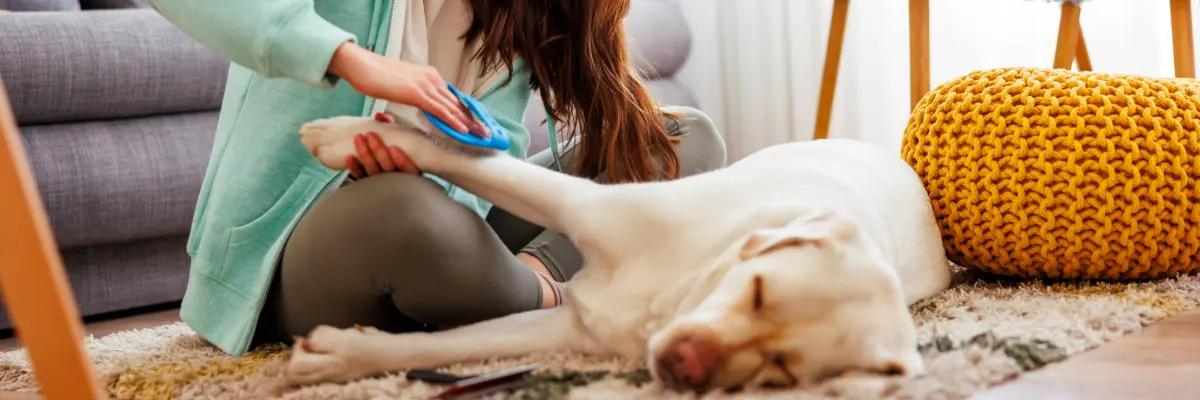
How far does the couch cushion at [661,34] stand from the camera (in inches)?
102

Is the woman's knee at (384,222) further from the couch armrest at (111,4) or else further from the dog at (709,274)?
the couch armrest at (111,4)

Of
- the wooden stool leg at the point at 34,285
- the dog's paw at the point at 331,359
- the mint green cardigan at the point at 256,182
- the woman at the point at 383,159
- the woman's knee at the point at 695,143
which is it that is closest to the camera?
the wooden stool leg at the point at 34,285

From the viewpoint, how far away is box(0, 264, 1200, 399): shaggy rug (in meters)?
0.84

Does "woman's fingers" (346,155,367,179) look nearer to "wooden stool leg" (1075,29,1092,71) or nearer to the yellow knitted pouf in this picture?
the yellow knitted pouf

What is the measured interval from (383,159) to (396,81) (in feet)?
0.36

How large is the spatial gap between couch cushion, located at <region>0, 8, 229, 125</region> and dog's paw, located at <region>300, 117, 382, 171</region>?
2.27 ft

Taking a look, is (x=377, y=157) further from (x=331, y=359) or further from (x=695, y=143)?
(x=695, y=143)

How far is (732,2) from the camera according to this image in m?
2.96

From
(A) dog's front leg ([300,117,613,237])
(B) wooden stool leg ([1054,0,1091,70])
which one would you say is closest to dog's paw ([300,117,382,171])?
(A) dog's front leg ([300,117,613,237])

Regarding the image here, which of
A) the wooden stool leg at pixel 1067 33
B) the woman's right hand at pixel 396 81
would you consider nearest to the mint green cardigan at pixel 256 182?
the woman's right hand at pixel 396 81

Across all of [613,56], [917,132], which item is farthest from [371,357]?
[917,132]

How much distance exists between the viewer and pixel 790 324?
2.64 ft

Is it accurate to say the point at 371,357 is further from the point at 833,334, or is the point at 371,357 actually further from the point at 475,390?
the point at 833,334

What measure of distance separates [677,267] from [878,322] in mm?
180
